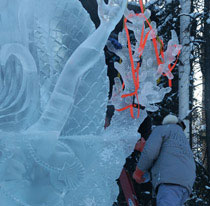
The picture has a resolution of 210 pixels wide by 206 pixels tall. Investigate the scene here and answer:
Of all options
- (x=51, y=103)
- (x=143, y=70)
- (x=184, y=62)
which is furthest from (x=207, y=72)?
(x=51, y=103)

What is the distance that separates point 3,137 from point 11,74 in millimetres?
235

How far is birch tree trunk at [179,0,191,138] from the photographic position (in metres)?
3.29

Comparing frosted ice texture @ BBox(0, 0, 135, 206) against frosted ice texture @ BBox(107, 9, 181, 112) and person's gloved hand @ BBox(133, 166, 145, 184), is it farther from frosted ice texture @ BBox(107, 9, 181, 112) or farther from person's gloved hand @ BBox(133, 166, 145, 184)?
person's gloved hand @ BBox(133, 166, 145, 184)

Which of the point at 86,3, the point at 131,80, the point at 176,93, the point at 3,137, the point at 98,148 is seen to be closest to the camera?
the point at 3,137

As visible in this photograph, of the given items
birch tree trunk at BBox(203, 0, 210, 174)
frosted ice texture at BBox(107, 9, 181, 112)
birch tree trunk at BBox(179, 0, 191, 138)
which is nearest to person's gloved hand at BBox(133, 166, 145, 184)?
frosted ice texture at BBox(107, 9, 181, 112)

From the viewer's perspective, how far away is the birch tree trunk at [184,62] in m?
3.29

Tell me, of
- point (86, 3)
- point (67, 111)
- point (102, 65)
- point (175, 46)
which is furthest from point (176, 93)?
point (67, 111)

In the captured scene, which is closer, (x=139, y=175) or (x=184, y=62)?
(x=139, y=175)

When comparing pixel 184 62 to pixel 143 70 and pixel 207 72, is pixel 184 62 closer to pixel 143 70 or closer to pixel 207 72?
pixel 207 72

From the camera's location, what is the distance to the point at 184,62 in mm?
3389

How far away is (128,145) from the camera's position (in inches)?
63.9

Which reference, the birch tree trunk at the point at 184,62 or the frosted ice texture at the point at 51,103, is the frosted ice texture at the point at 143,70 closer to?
the frosted ice texture at the point at 51,103

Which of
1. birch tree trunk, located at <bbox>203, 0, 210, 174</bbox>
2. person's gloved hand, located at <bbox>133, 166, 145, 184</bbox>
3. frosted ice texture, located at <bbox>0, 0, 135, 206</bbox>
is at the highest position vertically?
birch tree trunk, located at <bbox>203, 0, 210, 174</bbox>

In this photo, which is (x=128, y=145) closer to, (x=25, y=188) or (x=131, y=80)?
(x=131, y=80)
